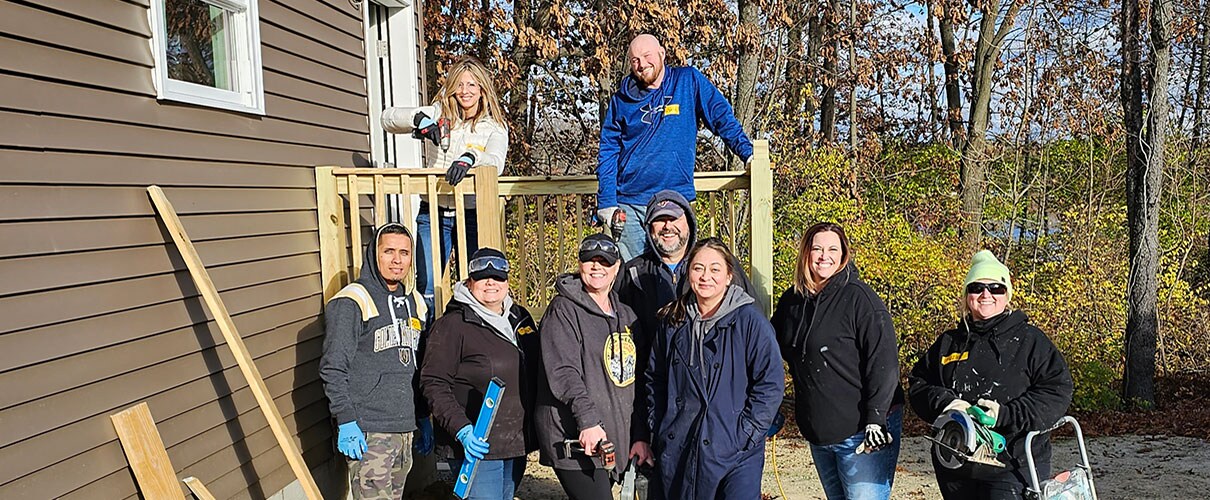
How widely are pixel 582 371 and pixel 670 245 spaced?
28.0 inches

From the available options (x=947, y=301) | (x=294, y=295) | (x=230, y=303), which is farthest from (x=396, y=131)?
(x=947, y=301)

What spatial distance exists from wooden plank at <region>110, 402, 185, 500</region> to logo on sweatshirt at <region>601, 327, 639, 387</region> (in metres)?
1.82

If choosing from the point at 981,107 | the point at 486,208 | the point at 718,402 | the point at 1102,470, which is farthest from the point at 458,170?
the point at 981,107

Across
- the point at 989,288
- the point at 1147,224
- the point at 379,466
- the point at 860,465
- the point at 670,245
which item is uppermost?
the point at 670,245

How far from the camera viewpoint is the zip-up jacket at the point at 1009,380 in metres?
3.51

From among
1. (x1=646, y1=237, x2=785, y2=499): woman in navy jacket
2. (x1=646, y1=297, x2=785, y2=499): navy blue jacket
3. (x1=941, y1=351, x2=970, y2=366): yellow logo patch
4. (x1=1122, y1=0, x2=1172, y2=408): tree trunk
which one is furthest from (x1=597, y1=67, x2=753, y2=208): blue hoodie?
(x1=1122, y1=0, x2=1172, y2=408): tree trunk

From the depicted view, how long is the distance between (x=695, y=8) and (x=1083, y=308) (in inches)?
235

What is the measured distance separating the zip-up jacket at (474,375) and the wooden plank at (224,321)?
0.73 metres

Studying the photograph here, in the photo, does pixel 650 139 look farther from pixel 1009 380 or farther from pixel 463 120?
pixel 1009 380

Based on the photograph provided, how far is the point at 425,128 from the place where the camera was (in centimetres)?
506

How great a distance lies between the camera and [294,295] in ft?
16.9

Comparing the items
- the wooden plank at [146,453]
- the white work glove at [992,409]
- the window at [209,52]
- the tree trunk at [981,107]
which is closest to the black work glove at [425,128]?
the window at [209,52]

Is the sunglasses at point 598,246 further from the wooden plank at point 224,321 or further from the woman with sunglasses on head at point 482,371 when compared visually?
the wooden plank at point 224,321

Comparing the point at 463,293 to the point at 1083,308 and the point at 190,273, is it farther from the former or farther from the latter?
the point at 1083,308
